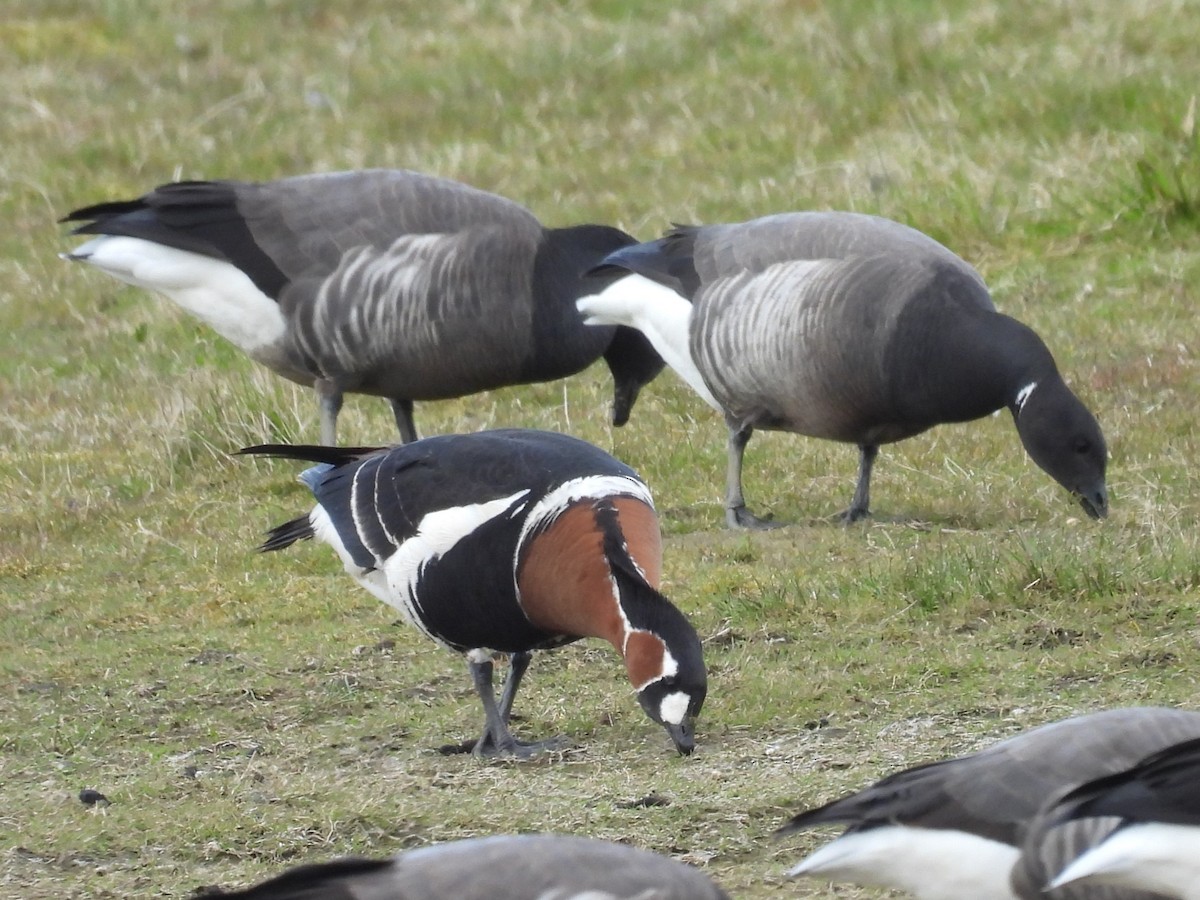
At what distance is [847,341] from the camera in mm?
7824

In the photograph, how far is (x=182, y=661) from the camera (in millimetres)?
6867

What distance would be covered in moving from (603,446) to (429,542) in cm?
386

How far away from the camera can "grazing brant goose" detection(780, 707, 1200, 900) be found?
373cm

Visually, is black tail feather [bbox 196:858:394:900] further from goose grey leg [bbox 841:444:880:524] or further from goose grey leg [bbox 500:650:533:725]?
goose grey leg [bbox 841:444:880:524]

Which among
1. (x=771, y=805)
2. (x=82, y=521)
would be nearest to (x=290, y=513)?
(x=82, y=521)

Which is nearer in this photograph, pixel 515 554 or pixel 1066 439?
pixel 515 554

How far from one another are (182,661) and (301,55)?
11314 mm

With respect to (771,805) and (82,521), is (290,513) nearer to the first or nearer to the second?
(82,521)

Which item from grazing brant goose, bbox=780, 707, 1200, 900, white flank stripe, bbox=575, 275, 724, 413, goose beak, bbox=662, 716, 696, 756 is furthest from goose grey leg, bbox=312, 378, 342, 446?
grazing brant goose, bbox=780, 707, 1200, 900

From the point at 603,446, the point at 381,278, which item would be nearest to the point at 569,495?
the point at 381,278

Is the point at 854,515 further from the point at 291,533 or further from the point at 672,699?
the point at 672,699

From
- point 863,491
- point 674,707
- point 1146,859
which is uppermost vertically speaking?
point 1146,859

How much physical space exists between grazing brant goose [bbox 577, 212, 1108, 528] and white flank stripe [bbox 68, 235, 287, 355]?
172 cm

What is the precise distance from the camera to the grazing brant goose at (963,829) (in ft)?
12.2
